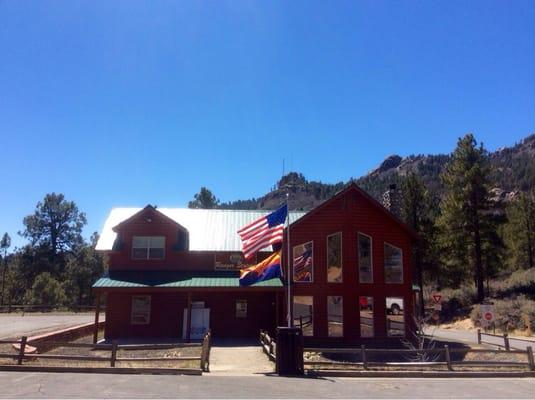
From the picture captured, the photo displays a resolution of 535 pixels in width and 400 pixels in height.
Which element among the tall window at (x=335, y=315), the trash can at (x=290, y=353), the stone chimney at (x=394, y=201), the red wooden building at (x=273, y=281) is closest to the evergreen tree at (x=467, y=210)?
the stone chimney at (x=394, y=201)

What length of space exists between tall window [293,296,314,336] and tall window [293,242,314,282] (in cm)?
115

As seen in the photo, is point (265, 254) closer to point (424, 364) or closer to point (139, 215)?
point (139, 215)

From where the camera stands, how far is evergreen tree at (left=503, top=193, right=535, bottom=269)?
60.8 meters

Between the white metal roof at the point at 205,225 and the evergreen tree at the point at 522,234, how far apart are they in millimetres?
41430

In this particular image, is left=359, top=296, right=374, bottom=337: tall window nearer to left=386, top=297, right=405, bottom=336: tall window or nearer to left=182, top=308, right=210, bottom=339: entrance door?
left=386, top=297, right=405, bottom=336: tall window

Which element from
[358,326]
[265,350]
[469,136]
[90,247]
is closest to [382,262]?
[358,326]

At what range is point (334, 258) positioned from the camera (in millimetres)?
27531

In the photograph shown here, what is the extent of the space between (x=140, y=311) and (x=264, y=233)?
13.8 meters

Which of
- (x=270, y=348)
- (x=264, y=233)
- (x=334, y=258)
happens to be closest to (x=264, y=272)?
(x=264, y=233)

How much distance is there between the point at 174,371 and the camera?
14.9 m

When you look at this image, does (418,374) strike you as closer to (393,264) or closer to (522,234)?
(393,264)

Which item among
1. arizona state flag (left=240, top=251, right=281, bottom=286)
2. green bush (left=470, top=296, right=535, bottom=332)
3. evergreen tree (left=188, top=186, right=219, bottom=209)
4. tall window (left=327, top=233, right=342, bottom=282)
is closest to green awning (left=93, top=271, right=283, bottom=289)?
tall window (left=327, top=233, right=342, bottom=282)

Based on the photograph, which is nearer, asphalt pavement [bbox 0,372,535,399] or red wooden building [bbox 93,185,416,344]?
asphalt pavement [bbox 0,372,535,399]

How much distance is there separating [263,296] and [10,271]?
63.9m
